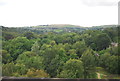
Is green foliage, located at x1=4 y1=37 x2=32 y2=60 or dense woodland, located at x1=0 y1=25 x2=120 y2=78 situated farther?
green foliage, located at x1=4 y1=37 x2=32 y2=60

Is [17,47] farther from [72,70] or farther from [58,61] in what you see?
[72,70]

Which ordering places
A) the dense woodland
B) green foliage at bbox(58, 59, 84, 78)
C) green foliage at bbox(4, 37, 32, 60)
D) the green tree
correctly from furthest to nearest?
green foliage at bbox(4, 37, 32, 60) < the green tree < the dense woodland < green foliage at bbox(58, 59, 84, 78)

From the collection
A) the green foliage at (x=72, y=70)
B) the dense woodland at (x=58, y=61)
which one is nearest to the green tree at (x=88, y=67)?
the dense woodland at (x=58, y=61)

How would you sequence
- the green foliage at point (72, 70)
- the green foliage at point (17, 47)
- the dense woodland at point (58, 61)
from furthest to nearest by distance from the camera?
the green foliage at point (17, 47) < the dense woodland at point (58, 61) < the green foliage at point (72, 70)

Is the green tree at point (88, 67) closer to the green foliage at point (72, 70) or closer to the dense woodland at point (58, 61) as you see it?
the dense woodland at point (58, 61)

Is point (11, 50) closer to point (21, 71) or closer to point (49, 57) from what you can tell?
point (49, 57)

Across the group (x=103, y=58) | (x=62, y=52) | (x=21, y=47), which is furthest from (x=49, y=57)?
(x=21, y=47)

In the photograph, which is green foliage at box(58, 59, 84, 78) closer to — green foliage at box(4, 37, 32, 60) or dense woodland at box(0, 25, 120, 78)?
dense woodland at box(0, 25, 120, 78)

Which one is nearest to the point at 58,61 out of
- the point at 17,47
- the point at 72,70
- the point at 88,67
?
the point at 88,67

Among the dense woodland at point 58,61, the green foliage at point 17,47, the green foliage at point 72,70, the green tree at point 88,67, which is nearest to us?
the green foliage at point 72,70

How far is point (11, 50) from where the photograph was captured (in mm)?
31344

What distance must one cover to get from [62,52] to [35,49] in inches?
233

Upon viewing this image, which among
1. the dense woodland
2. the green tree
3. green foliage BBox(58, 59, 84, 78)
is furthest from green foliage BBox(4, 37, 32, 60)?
green foliage BBox(58, 59, 84, 78)

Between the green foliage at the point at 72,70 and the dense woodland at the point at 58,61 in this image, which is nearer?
the green foliage at the point at 72,70
